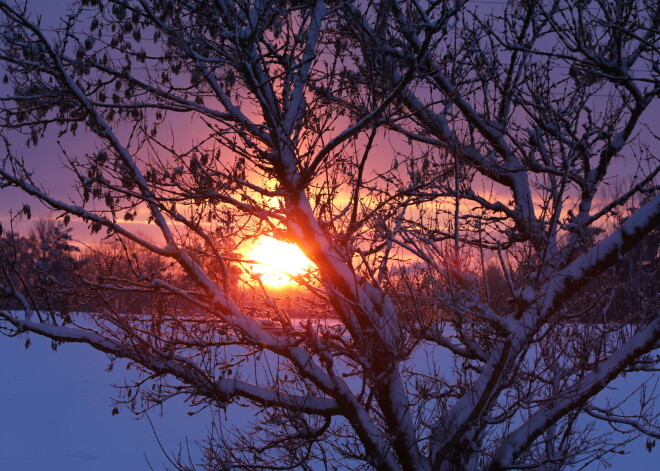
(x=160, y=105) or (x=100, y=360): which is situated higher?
(x=100, y=360)

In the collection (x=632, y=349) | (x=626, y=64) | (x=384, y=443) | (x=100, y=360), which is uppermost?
(x=100, y=360)

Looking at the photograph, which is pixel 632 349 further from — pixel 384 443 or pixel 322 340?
pixel 322 340

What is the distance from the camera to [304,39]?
24.7 ft

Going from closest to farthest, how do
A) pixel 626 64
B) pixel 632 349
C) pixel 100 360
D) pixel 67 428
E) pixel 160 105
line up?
pixel 632 349, pixel 626 64, pixel 160 105, pixel 67 428, pixel 100 360

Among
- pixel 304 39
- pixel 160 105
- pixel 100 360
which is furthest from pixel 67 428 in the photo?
pixel 304 39

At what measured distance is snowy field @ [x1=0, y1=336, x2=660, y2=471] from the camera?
18.3 m

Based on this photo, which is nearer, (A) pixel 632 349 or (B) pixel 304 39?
(A) pixel 632 349

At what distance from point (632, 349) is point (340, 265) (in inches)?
139

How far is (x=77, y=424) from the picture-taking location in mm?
20844

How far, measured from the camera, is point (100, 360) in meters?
27.7

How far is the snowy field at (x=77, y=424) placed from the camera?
60.0 ft

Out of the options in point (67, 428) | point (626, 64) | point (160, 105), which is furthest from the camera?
point (67, 428)

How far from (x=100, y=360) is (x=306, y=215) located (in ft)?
77.2

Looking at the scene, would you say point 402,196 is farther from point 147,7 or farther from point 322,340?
point 147,7
